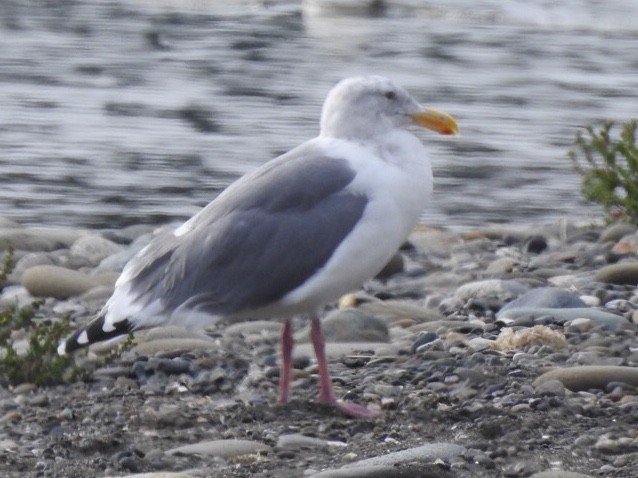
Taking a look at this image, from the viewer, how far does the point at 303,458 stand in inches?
192

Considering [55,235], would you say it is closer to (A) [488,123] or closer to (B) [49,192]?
(B) [49,192]

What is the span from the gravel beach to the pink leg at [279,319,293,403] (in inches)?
2.2

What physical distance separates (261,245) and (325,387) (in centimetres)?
56

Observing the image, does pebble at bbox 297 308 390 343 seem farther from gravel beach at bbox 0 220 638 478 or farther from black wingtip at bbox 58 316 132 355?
black wingtip at bbox 58 316 132 355

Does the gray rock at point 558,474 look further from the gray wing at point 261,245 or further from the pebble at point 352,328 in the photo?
the pebble at point 352,328

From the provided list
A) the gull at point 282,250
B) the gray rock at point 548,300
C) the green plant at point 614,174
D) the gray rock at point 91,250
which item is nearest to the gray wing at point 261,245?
the gull at point 282,250

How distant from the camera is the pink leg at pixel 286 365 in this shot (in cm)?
555

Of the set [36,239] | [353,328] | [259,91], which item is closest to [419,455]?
[353,328]

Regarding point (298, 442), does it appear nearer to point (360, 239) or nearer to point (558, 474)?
point (360, 239)

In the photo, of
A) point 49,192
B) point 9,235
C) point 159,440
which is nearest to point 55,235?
point 9,235

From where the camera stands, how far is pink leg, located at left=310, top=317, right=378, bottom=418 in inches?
211

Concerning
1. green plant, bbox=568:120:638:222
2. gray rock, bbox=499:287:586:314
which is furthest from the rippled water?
gray rock, bbox=499:287:586:314

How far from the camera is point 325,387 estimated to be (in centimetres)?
552

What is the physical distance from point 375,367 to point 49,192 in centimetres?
628
